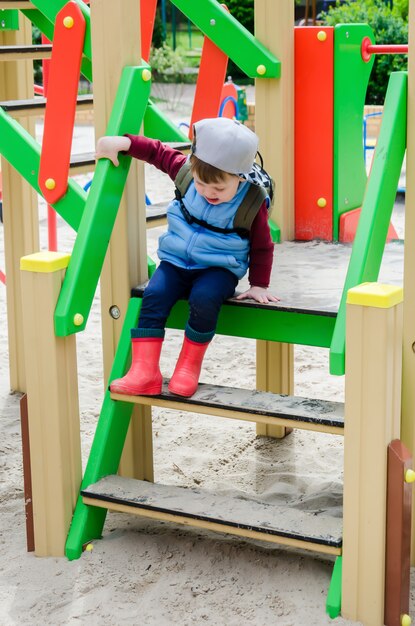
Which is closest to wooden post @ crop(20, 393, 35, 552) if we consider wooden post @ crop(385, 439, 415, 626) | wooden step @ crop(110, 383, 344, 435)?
wooden step @ crop(110, 383, 344, 435)

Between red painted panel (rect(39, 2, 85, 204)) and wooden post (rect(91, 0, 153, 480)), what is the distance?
→ 161 millimetres

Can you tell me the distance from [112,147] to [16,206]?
184 cm

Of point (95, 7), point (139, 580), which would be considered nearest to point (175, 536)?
point (139, 580)

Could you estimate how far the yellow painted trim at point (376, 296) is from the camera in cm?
269

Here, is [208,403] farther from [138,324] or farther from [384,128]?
[384,128]

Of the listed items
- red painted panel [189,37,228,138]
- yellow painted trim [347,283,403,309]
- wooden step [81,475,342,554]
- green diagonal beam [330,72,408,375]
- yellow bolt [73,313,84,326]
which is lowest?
wooden step [81,475,342,554]

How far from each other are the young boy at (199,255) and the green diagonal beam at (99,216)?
59 millimetres

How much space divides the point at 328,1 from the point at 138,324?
17.9 meters

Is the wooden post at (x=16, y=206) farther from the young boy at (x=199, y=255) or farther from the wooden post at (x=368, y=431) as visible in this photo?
the wooden post at (x=368, y=431)

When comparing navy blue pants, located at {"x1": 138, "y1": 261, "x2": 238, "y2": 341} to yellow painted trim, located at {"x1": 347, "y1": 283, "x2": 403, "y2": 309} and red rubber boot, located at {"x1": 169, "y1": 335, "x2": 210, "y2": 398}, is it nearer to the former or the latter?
red rubber boot, located at {"x1": 169, "y1": 335, "x2": 210, "y2": 398}

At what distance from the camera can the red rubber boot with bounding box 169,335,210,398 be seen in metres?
3.19

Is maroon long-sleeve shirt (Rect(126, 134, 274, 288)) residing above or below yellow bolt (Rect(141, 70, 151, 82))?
below

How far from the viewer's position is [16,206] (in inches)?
196

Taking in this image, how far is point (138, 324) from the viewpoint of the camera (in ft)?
10.9
